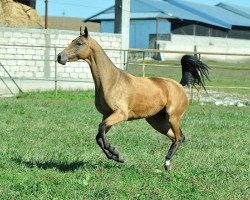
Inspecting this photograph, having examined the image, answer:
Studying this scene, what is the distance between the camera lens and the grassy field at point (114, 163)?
7.25 m

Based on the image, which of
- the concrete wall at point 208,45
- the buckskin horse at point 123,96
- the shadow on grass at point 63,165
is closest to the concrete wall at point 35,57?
the buckskin horse at point 123,96

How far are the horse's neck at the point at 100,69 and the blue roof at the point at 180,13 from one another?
63670 mm

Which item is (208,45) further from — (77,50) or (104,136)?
(104,136)

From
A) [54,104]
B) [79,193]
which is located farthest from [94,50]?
[54,104]

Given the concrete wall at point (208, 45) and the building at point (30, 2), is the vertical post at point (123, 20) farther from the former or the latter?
the concrete wall at point (208, 45)

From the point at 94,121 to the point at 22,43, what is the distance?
9.50m

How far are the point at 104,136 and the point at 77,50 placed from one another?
128 cm

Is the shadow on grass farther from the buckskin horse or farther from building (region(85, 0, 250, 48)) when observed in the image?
building (region(85, 0, 250, 48))

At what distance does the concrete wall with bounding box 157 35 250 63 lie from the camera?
2420 inches

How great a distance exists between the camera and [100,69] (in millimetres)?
8781

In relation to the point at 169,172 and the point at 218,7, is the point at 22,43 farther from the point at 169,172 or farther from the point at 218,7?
the point at 218,7

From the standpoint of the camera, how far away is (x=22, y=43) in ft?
76.1

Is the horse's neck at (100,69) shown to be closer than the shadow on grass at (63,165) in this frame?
No

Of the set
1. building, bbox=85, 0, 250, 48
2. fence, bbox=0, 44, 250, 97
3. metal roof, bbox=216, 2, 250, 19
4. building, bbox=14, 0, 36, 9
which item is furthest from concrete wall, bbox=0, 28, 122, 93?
metal roof, bbox=216, 2, 250, 19
